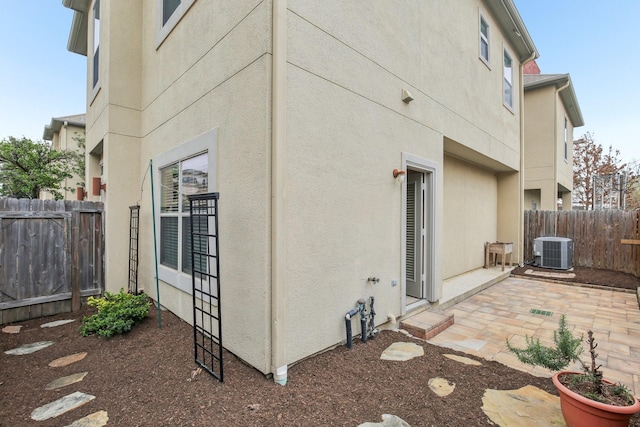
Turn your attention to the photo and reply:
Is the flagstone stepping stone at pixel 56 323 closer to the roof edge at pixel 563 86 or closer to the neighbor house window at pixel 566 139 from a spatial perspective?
the roof edge at pixel 563 86

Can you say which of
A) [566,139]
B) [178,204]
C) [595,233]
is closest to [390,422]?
[178,204]

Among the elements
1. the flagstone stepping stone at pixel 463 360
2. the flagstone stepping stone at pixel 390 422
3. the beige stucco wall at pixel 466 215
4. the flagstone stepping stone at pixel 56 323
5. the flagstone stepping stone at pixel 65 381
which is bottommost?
the flagstone stepping stone at pixel 56 323

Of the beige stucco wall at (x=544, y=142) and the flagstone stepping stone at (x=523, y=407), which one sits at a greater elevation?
the beige stucco wall at (x=544, y=142)

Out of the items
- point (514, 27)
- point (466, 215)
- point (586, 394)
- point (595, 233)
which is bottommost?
point (586, 394)

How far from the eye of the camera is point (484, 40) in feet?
24.3

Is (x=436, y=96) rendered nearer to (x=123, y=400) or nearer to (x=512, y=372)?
(x=512, y=372)

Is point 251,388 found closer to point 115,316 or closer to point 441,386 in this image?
point 441,386

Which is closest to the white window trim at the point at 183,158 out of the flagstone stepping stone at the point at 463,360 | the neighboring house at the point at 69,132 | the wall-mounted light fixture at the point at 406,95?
the wall-mounted light fixture at the point at 406,95

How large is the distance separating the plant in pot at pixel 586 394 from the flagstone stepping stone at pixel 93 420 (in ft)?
11.5

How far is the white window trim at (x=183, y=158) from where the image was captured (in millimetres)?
3549

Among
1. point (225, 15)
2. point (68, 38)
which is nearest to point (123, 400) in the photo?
point (225, 15)

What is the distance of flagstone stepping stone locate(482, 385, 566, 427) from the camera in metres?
2.31

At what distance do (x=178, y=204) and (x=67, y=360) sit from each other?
2.33m

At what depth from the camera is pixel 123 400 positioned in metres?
2.61
